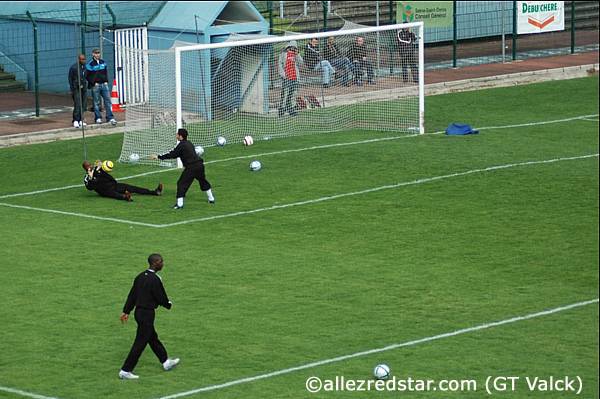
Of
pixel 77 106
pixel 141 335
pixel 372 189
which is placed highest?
pixel 77 106

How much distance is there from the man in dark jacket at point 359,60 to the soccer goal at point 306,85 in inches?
1.0

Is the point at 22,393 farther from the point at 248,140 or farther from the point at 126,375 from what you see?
the point at 248,140

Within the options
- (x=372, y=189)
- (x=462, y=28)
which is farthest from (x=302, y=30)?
(x=372, y=189)

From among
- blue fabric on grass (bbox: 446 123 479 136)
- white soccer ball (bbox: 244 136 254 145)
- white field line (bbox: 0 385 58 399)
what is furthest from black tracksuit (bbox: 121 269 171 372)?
blue fabric on grass (bbox: 446 123 479 136)

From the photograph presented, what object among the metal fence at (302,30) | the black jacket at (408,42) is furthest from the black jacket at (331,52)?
the metal fence at (302,30)

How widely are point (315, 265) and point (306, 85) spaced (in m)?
12.1

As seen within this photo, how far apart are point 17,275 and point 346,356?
21.3 ft

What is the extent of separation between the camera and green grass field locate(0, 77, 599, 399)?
54.1ft

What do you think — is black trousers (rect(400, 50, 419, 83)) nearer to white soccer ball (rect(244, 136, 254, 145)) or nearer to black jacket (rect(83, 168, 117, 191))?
white soccer ball (rect(244, 136, 254, 145))

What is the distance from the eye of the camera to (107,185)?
26047 millimetres

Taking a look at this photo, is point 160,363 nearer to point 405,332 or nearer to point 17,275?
point 405,332

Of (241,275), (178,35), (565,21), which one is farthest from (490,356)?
(565,21)

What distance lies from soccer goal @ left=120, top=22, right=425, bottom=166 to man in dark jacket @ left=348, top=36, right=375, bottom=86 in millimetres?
25

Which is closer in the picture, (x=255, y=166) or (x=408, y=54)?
(x=255, y=166)
